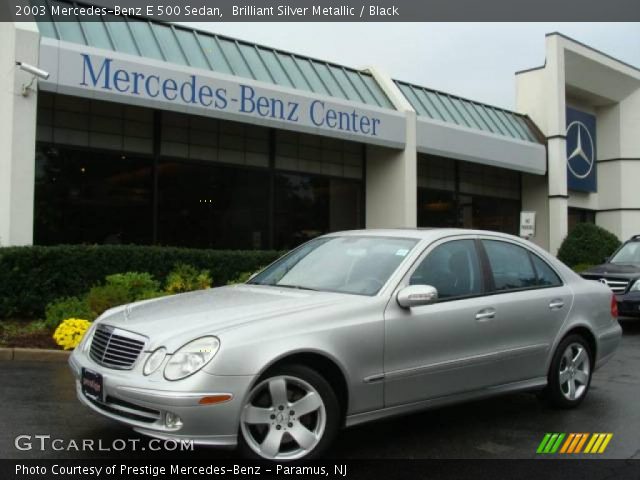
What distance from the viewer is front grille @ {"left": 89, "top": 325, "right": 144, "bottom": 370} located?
3996mm

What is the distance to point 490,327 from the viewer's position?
5082mm

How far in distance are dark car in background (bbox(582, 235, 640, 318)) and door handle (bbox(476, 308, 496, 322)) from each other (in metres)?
7.42

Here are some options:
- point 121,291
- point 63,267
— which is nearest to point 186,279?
point 121,291

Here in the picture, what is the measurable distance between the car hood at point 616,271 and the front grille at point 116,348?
32.9ft

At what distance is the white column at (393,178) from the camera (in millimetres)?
17172

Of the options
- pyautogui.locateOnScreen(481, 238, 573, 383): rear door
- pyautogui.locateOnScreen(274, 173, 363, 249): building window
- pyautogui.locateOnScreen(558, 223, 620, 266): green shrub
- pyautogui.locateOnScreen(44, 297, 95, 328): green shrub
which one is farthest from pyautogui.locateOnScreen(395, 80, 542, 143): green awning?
pyautogui.locateOnScreen(481, 238, 573, 383): rear door

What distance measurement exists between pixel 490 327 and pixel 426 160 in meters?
15.6

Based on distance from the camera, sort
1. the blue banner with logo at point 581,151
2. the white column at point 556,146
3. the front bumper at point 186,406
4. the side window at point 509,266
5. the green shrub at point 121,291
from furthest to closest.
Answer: the blue banner with logo at point 581,151, the white column at point 556,146, the green shrub at point 121,291, the side window at point 509,266, the front bumper at point 186,406

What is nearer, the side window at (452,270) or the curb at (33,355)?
the side window at (452,270)

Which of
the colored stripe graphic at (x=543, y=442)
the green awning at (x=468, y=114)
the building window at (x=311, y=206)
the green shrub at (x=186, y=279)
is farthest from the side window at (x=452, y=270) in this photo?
the green awning at (x=468, y=114)

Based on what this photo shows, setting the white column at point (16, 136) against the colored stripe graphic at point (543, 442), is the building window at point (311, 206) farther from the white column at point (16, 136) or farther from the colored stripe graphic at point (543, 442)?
the colored stripe graphic at point (543, 442)

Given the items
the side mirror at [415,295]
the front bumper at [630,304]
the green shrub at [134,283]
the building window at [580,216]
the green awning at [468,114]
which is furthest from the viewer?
the building window at [580,216]

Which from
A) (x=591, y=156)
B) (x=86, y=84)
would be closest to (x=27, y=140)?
(x=86, y=84)

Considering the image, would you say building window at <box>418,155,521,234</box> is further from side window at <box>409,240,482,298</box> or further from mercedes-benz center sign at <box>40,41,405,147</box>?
side window at <box>409,240,482,298</box>
